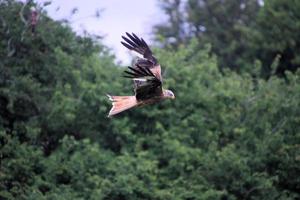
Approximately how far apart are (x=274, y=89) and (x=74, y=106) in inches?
180

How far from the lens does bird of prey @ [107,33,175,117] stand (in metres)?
10.1

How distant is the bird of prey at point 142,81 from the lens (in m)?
10.1

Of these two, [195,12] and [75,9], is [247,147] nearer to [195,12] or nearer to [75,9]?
[75,9]

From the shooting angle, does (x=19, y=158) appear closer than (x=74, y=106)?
Yes

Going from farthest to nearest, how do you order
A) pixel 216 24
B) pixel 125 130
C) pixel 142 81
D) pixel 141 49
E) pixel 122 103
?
1. pixel 216 24
2. pixel 125 130
3. pixel 141 49
4. pixel 122 103
5. pixel 142 81

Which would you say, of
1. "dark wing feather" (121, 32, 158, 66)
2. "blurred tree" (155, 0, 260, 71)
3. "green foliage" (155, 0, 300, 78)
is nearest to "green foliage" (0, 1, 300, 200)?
"dark wing feather" (121, 32, 158, 66)

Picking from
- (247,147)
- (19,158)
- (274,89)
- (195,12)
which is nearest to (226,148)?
(247,147)

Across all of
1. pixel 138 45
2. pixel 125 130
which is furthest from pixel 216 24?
pixel 138 45

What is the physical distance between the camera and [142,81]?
10.2m

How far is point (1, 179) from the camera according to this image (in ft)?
47.9

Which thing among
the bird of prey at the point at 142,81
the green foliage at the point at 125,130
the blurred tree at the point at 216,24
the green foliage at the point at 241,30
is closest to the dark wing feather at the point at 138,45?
the bird of prey at the point at 142,81

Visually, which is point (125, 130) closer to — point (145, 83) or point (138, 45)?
point (138, 45)

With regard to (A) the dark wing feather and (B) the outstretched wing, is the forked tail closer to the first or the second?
(B) the outstretched wing

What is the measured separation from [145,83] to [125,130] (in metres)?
6.36
